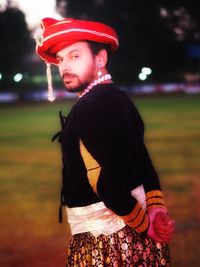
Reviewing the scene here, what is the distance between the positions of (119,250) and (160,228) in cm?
21

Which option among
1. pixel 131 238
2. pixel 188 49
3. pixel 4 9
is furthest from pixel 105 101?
pixel 188 49

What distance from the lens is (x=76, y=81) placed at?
8.06 feet

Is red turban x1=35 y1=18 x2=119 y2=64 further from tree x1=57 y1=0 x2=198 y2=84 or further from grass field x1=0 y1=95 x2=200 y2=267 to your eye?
tree x1=57 y1=0 x2=198 y2=84

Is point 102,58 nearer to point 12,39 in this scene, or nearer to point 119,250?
point 119,250

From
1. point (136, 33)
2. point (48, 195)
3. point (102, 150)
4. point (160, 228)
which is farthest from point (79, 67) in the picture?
point (136, 33)

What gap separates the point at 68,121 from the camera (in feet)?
8.00

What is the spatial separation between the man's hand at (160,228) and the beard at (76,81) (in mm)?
666

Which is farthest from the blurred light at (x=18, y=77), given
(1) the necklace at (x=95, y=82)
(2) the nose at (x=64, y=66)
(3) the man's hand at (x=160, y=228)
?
(3) the man's hand at (x=160, y=228)

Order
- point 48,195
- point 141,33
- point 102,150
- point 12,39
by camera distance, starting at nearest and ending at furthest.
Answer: point 102,150, point 48,195, point 12,39, point 141,33

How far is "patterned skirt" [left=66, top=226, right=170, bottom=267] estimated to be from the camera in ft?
8.09

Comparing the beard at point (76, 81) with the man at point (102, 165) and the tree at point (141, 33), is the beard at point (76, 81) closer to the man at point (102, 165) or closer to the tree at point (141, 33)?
the man at point (102, 165)

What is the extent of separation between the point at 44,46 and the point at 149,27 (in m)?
61.5

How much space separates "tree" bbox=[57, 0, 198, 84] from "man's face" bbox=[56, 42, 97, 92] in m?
55.6

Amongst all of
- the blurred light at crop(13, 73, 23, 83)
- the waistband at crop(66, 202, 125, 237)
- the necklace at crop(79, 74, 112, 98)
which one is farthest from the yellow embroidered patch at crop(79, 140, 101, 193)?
the blurred light at crop(13, 73, 23, 83)
